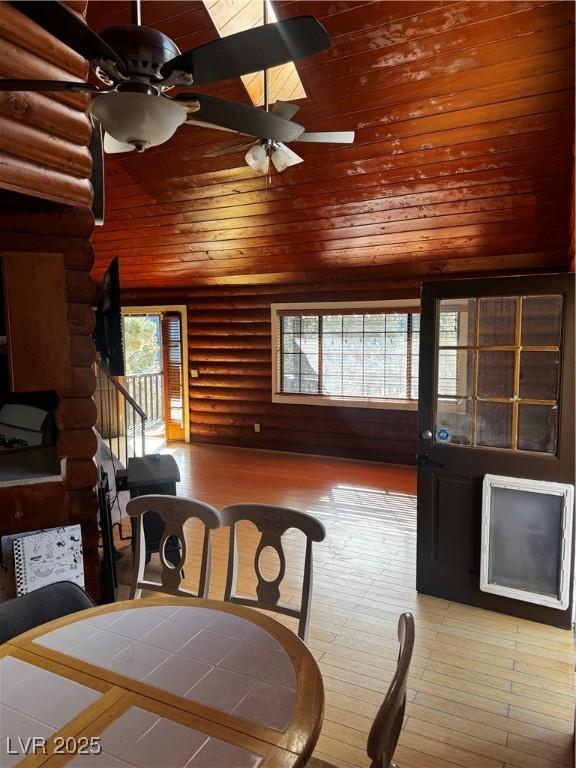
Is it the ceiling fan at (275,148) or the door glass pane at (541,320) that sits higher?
the ceiling fan at (275,148)

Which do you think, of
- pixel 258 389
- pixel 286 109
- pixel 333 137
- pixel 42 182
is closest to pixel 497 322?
pixel 333 137

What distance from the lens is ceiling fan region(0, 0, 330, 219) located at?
1289 mm

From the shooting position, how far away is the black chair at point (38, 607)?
1752 millimetres

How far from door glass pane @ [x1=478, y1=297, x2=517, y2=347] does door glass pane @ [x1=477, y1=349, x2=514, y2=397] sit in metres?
0.07

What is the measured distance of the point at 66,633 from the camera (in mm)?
1592

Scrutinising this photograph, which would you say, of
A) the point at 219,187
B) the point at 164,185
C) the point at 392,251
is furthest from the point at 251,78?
the point at 392,251

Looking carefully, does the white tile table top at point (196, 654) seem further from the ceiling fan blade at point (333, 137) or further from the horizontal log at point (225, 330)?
the horizontal log at point (225, 330)

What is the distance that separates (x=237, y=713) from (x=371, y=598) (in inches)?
87.4

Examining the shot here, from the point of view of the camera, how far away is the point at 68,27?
128 centimetres

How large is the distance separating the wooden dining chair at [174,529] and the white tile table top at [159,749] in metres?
0.98

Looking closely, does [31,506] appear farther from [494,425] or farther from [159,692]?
[494,425]

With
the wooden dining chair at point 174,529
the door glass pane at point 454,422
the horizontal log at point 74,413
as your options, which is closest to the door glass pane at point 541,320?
the door glass pane at point 454,422

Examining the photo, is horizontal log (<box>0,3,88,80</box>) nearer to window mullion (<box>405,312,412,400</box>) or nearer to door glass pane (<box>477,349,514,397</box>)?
door glass pane (<box>477,349,514,397</box>)

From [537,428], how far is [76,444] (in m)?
2.66
